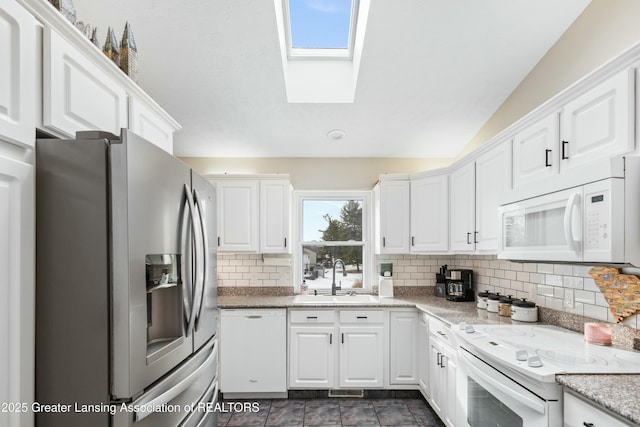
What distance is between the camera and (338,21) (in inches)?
112

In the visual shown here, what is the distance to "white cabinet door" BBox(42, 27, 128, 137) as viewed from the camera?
114 cm

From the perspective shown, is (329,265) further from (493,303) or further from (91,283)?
(91,283)

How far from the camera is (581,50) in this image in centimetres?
228

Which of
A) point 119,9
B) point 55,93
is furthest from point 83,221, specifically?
point 119,9


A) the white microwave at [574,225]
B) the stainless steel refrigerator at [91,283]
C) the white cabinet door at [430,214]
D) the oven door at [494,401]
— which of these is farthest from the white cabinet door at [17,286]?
the white cabinet door at [430,214]

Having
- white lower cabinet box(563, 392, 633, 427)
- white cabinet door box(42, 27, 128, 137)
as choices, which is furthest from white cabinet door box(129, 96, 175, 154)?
white lower cabinet box(563, 392, 633, 427)

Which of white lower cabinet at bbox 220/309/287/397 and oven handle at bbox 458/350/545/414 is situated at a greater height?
oven handle at bbox 458/350/545/414

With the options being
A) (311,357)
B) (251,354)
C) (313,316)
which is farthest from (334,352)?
(251,354)

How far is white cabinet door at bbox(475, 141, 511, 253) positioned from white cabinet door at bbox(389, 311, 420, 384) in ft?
3.32

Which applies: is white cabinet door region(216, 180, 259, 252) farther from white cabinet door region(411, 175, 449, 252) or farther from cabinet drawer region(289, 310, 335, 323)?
white cabinet door region(411, 175, 449, 252)

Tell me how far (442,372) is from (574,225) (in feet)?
5.35

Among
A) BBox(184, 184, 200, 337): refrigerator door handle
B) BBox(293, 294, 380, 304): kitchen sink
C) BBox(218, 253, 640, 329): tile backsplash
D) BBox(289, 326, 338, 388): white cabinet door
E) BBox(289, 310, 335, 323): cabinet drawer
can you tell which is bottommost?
BBox(289, 326, 338, 388): white cabinet door

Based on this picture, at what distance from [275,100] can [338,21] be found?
827 millimetres

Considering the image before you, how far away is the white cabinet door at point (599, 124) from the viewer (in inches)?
58.2
